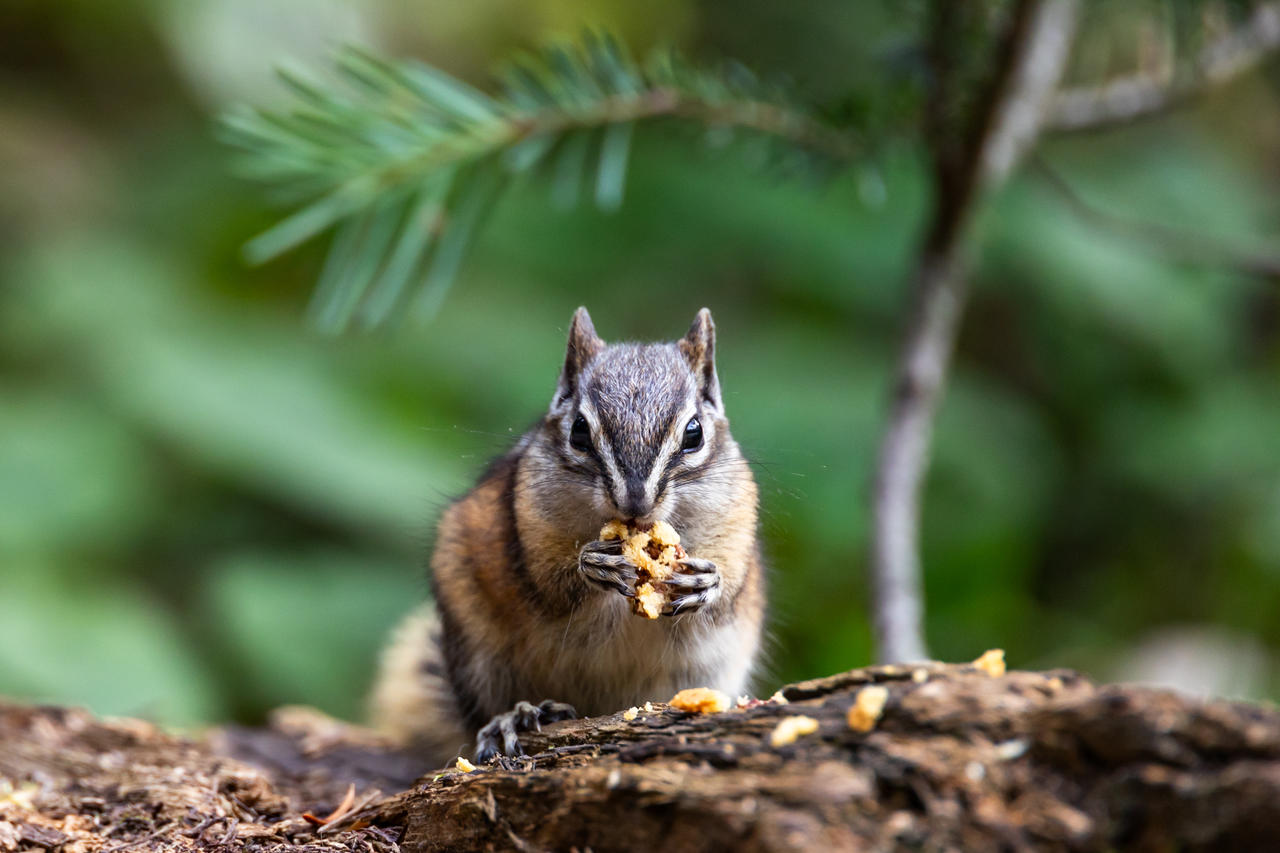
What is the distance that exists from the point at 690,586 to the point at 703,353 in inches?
25.2

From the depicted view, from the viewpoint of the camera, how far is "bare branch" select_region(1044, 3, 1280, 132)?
298 centimetres

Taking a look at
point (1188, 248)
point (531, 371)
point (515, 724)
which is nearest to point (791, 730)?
point (515, 724)

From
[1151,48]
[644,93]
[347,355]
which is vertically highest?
[347,355]

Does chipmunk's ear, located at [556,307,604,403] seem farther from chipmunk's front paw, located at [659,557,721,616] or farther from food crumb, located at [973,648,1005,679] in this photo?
food crumb, located at [973,648,1005,679]

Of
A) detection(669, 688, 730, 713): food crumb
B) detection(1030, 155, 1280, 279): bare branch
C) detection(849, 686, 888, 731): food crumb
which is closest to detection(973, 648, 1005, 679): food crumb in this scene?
detection(849, 686, 888, 731): food crumb

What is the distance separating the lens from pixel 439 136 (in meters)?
2.55

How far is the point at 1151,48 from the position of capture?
11.0ft

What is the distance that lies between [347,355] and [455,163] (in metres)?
3.17

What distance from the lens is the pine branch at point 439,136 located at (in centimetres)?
250

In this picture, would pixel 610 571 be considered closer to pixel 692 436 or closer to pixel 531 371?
pixel 692 436

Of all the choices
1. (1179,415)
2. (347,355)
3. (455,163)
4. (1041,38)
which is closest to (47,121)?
(347,355)

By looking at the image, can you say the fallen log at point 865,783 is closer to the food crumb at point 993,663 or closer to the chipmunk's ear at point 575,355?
the food crumb at point 993,663

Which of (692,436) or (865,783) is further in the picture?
(692,436)

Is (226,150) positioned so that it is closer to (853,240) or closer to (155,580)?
(155,580)
